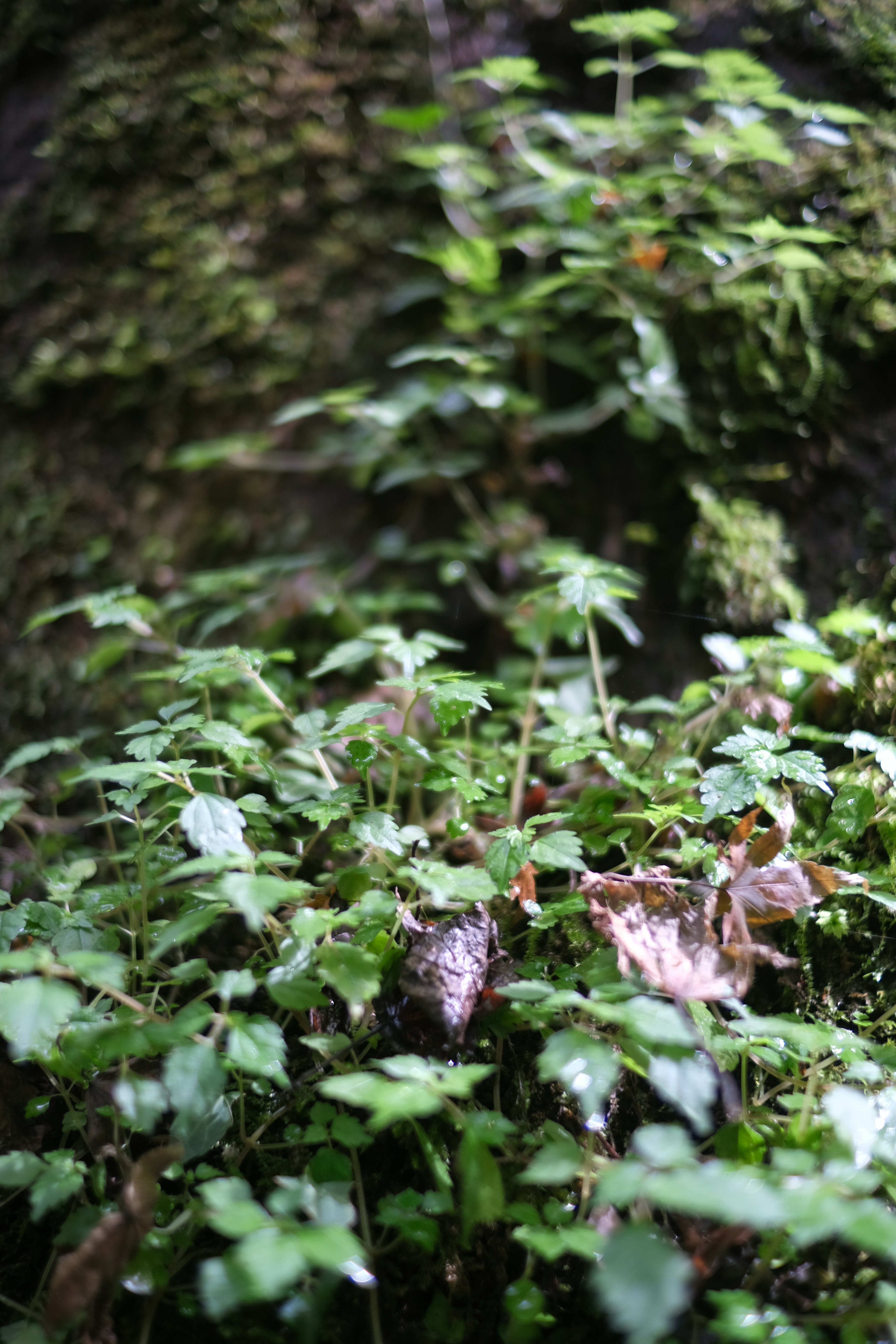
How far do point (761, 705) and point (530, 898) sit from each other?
1.98 ft

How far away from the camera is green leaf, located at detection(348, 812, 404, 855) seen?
111cm

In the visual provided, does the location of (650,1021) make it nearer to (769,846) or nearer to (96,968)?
(769,846)

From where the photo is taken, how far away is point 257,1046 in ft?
2.98

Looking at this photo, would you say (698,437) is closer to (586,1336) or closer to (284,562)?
(284,562)

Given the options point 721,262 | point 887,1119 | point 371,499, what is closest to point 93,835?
point 371,499

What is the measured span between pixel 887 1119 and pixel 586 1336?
0.47 m

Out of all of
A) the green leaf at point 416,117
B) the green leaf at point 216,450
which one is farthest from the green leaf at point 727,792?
the green leaf at point 416,117

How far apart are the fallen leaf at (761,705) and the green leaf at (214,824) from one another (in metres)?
0.93

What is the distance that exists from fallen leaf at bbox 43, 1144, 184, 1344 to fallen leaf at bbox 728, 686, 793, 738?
115 centimetres

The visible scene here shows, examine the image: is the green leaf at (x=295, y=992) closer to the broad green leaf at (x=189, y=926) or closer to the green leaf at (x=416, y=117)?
the broad green leaf at (x=189, y=926)

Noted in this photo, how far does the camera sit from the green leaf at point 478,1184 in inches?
34.4

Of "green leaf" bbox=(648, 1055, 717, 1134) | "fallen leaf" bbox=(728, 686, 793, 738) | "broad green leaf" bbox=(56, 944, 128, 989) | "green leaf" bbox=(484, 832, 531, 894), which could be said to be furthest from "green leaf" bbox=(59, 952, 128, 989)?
"fallen leaf" bbox=(728, 686, 793, 738)

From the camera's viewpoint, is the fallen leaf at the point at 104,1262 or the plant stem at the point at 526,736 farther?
the plant stem at the point at 526,736

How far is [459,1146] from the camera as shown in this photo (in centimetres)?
100
